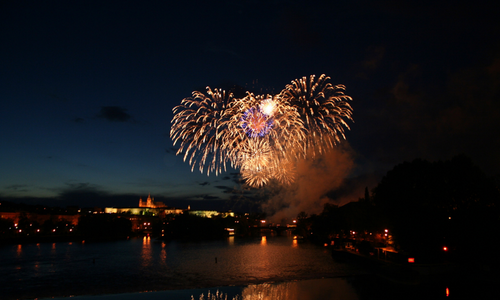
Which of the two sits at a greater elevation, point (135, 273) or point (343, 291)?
point (343, 291)

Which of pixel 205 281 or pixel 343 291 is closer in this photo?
pixel 343 291

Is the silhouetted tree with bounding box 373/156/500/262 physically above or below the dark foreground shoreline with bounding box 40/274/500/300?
above

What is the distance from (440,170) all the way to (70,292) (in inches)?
1549

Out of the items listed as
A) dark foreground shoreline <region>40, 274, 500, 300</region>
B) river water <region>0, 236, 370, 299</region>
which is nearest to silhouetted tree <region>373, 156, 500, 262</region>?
dark foreground shoreline <region>40, 274, 500, 300</region>

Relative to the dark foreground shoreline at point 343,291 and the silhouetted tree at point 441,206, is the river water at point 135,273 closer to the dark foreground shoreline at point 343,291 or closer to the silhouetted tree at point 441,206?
the dark foreground shoreline at point 343,291

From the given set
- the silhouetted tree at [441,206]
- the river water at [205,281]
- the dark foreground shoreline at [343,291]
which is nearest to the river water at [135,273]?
the river water at [205,281]

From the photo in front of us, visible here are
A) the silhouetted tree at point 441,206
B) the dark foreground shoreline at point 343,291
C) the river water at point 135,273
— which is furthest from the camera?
the silhouetted tree at point 441,206

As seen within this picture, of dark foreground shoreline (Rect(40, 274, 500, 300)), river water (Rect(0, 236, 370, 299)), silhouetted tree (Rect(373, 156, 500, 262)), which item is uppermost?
silhouetted tree (Rect(373, 156, 500, 262))

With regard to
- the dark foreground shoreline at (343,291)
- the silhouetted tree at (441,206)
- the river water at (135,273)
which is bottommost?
the river water at (135,273)

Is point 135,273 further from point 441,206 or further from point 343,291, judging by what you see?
point 441,206

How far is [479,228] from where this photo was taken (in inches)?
1273

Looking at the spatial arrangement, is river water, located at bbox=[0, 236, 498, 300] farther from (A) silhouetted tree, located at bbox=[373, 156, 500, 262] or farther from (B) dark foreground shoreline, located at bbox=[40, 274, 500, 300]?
(A) silhouetted tree, located at bbox=[373, 156, 500, 262]

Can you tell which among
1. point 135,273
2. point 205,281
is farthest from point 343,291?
point 135,273

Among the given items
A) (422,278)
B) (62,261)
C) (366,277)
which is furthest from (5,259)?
(422,278)
